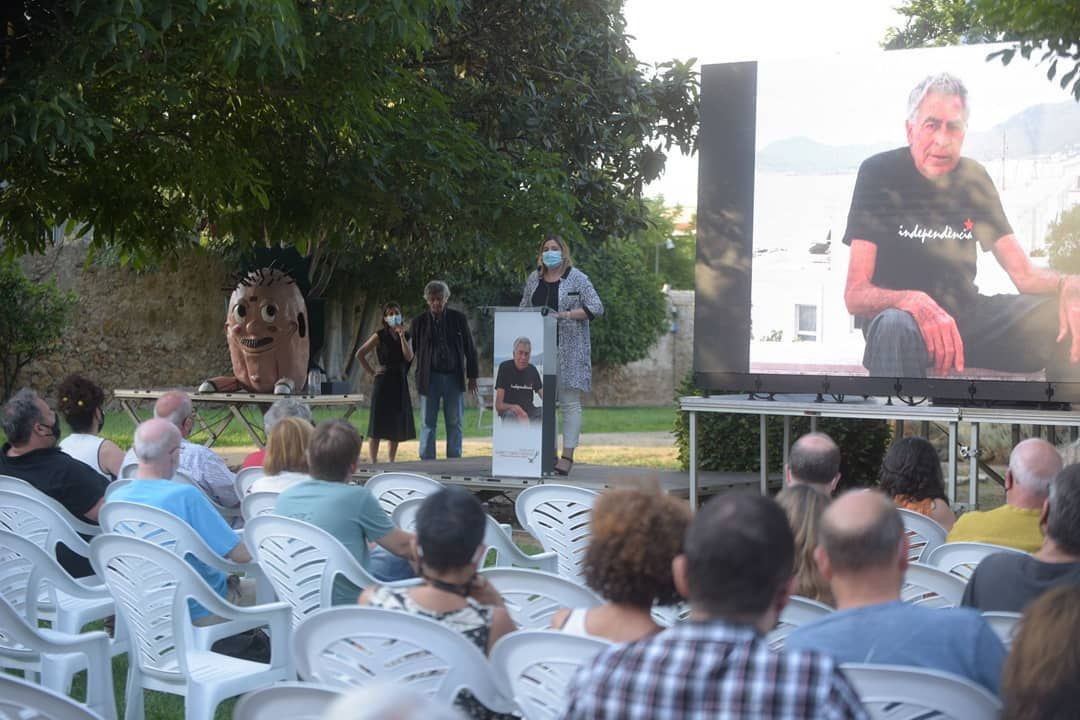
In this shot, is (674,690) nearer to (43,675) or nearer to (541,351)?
(43,675)

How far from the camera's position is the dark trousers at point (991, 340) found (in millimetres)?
8398

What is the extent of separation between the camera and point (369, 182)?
34.1 ft

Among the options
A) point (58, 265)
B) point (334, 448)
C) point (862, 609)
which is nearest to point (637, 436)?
point (58, 265)

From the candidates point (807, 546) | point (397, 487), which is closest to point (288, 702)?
point (807, 546)

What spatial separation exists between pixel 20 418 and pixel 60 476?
11.0 inches

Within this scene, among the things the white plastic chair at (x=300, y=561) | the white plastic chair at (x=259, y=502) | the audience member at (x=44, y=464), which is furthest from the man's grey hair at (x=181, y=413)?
the white plastic chair at (x=300, y=561)

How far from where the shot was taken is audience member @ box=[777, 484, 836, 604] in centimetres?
357

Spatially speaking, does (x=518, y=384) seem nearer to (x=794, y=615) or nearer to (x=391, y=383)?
(x=391, y=383)

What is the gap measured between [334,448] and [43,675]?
115 centimetres

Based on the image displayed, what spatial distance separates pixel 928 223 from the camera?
8719mm

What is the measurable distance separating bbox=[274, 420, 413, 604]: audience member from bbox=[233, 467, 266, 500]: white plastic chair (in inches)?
55.6

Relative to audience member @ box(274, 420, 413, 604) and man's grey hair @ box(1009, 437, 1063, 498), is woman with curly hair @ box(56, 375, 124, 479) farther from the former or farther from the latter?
man's grey hair @ box(1009, 437, 1063, 498)

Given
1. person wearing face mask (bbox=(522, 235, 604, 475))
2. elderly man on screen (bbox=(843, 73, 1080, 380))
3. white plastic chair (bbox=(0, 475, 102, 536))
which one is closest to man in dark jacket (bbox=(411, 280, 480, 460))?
person wearing face mask (bbox=(522, 235, 604, 475))

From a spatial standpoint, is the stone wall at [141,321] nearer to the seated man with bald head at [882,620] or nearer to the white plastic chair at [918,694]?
the seated man with bald head at [882,620]
